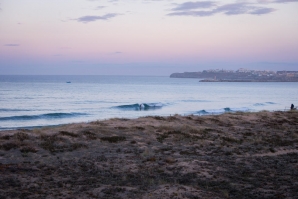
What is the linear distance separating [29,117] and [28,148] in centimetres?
2410

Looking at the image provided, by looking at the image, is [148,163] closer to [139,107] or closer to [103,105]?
[139,107]

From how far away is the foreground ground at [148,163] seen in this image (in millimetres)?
8461

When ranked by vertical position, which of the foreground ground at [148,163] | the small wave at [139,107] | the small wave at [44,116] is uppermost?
the foreground ground at [148,163]

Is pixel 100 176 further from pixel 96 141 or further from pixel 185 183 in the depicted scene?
pixel 96 141

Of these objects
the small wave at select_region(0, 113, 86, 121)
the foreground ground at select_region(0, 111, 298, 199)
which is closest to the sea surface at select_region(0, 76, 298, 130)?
the small wave at select_region(0, 113, 86, 121)

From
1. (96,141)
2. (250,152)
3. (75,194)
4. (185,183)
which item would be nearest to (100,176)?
(75,194)

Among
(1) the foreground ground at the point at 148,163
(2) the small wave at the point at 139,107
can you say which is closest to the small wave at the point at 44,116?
(2) the small wave at the point at 139,107

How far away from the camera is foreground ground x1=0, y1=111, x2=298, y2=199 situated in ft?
27.8

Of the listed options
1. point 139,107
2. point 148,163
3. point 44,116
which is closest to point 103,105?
point 139,107

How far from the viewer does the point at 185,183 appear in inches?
363

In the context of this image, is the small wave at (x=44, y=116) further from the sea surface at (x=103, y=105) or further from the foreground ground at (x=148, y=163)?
the foreground ground at (x=148, y=163)

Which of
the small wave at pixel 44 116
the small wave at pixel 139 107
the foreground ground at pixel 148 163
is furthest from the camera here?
the small wave at pixel 139 107

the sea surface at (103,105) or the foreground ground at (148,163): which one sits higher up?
the foreground ground at (148,163)

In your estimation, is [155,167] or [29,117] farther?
[29,117]
